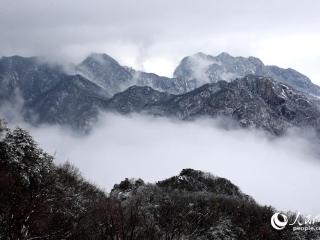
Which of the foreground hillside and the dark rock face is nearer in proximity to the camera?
the foreground hillside

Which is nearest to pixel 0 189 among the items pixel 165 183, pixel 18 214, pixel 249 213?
pixel 18 214

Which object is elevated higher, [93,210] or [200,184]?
[200,184]

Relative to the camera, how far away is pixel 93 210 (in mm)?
57188

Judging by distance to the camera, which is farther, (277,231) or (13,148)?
(277,231)

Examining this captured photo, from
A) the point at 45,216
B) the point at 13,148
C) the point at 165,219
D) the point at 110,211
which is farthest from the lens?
the point at 165,219

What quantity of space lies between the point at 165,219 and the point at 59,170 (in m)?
21.2

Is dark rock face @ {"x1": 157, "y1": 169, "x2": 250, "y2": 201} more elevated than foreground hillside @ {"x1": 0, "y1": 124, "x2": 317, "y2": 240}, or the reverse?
dark rock face @ {"x1": 157, "y1": 169, "x2": 250, "y2": 201}

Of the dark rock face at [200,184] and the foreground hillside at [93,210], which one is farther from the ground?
the dark rock face at [200,184]

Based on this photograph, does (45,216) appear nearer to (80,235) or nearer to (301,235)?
(80,235)

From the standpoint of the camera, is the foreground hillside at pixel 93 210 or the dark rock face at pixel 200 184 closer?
the foreground hillside at pixel 93 210

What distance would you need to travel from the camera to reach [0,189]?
134 feet

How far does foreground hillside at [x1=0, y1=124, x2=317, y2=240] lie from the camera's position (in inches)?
1478

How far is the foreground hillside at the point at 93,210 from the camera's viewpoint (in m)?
37.5

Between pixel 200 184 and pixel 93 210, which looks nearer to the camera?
pixel 93 210
